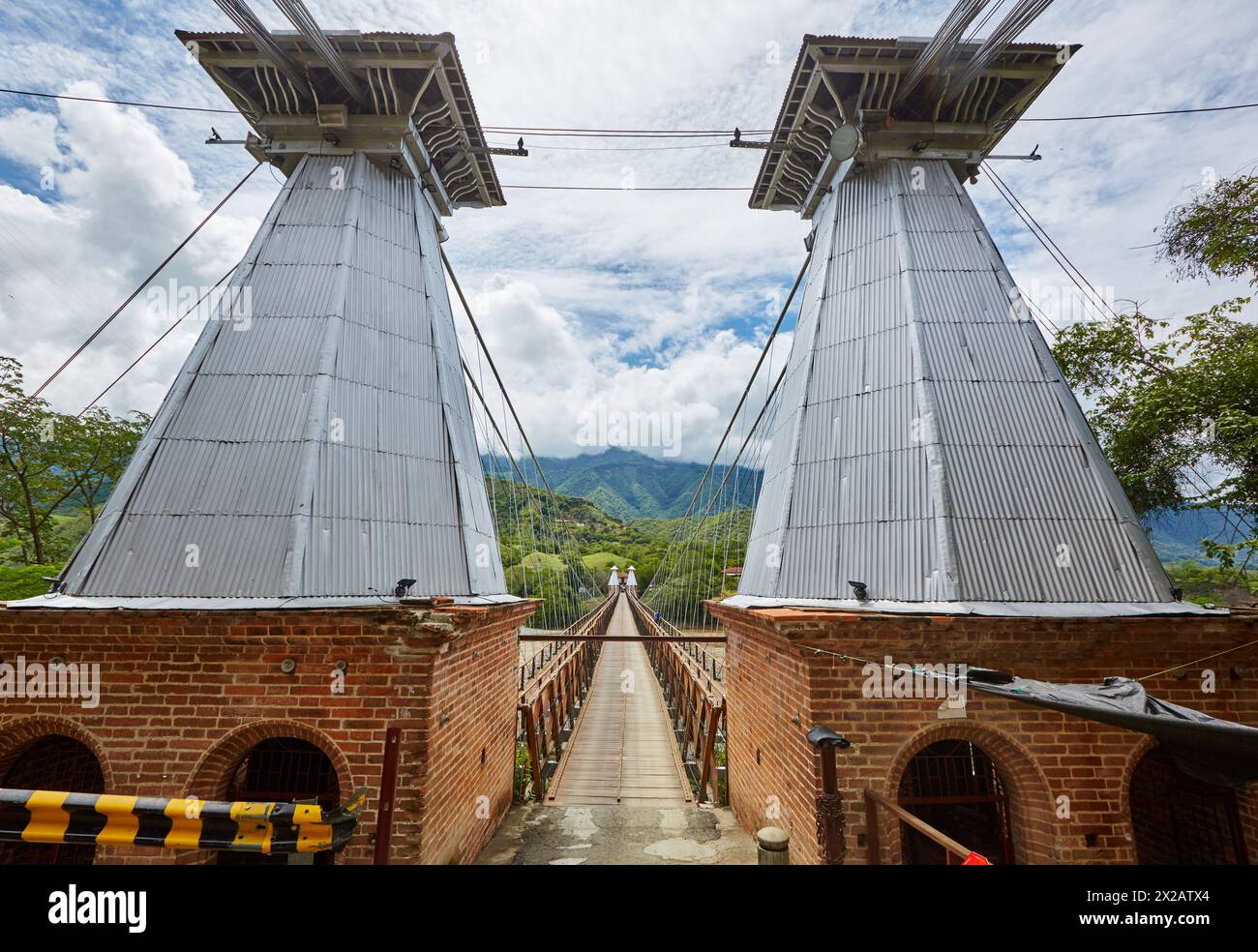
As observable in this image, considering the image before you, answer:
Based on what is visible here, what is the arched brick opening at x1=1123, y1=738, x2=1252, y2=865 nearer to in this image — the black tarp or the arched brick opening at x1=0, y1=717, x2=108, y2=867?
the black tarp

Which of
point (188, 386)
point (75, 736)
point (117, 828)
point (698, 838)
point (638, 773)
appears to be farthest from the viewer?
point (638, 773)

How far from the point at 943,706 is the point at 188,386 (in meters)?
8.83

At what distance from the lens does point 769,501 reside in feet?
25.4

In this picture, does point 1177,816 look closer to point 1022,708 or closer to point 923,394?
point 1022,708

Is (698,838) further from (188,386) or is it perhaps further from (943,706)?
(188,386)

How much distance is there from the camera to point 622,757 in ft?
37.3

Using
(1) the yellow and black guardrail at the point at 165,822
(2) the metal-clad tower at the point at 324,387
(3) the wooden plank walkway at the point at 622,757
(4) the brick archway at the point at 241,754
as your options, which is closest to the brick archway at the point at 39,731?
(4) the brick archway at the point at 241,754

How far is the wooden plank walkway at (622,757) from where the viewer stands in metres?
9.09

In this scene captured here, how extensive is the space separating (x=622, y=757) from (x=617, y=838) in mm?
4301

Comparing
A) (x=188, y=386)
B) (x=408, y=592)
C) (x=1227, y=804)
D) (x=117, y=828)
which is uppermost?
(x=188, y=386)

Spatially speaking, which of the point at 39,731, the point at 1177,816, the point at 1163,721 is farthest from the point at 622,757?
the point at 1163,721

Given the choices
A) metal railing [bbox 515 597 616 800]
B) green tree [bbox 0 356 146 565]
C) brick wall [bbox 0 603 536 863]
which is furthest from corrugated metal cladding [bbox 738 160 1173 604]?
green tree [bbox 0 356 146 565]
